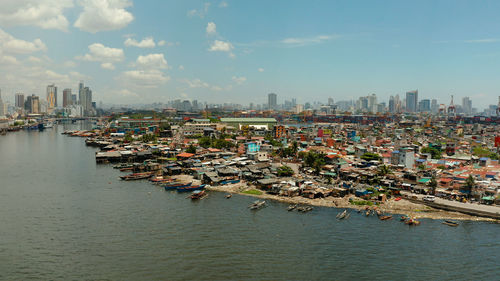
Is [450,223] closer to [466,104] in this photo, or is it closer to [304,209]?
[304,209]

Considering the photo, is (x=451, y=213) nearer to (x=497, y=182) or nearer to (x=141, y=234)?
(x=497, y=182)

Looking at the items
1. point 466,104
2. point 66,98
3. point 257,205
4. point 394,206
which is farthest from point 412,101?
point 257,205

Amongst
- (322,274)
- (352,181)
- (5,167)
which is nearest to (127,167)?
(5,167)

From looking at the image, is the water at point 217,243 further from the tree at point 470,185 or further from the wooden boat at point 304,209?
the tree at point 470,185

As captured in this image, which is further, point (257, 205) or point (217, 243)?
point (257, 205)

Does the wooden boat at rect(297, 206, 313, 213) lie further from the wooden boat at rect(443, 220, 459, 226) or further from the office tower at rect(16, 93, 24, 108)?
the office tower at rect(16, 93, 24, 108)

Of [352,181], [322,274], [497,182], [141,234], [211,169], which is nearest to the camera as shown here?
[322,274]
